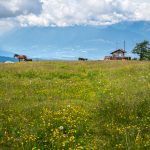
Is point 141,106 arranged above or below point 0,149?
above

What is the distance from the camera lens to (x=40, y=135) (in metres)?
14.0

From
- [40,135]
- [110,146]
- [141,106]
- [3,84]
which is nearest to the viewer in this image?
[110,146]

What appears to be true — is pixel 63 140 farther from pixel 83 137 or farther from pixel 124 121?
pixel 124 121

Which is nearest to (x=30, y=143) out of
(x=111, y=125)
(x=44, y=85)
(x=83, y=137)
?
(x=83, y=137)

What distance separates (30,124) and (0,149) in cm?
238

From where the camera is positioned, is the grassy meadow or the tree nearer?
the grassy meadow

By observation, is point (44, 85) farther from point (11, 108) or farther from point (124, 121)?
point (124, 121)

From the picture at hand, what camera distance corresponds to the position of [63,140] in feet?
44.0

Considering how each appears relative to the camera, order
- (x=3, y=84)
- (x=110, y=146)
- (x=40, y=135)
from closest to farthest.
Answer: (x=110, y=146), (x=40, y=135), (x=3, y=84)

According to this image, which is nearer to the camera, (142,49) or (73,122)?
(73,122)

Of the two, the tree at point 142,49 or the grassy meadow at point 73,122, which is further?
the tree at point 142,49

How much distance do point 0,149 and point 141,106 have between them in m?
6.29

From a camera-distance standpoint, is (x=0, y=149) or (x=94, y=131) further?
(x=94, y=131)

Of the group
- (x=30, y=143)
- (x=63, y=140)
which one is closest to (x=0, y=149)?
(x=30, y=143)
